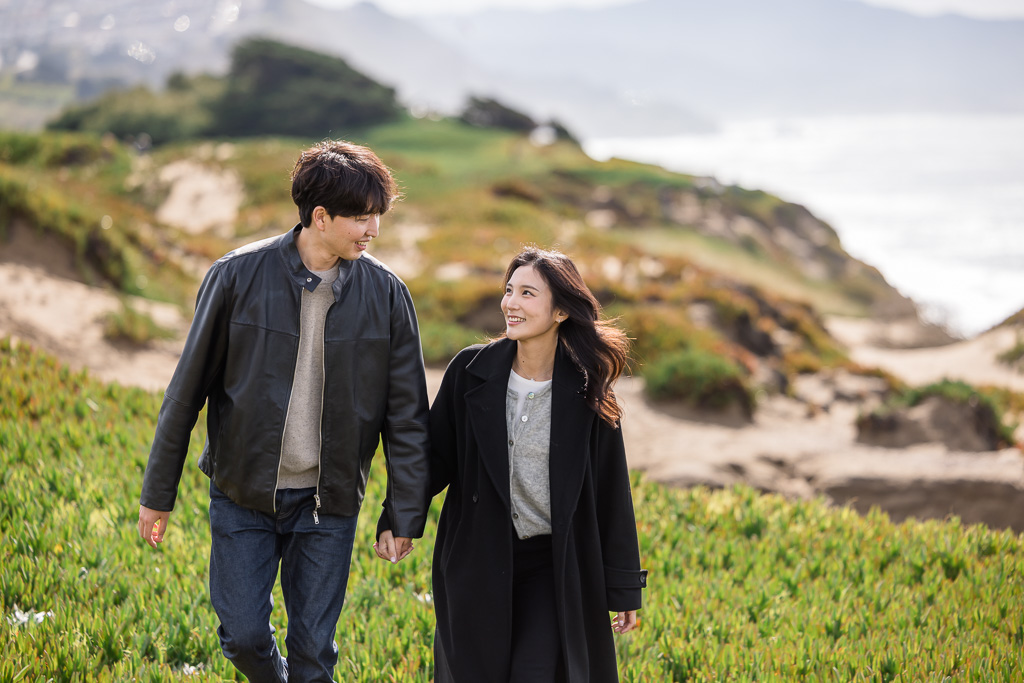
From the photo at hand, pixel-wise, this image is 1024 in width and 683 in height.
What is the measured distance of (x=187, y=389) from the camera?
2.80 metres

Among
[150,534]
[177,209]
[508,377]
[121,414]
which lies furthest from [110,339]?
[177,209]

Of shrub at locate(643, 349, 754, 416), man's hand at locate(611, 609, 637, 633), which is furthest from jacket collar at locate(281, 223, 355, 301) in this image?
shrub at locate(643, 349, 754, 416)

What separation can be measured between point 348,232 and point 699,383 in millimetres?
8850

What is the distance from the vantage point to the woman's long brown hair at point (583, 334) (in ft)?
9.39

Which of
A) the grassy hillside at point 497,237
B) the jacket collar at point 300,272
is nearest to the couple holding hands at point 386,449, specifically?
the jacket collar at point 300,272

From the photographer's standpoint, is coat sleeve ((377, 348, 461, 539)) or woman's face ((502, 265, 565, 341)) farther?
coat sleeve ((377, 348, 461, 539))

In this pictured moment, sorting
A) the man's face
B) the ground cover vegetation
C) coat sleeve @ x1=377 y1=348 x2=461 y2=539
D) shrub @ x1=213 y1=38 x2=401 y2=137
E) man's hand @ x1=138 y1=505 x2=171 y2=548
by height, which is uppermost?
shrub @ x1=213 y1=38 x2=401 y2=137

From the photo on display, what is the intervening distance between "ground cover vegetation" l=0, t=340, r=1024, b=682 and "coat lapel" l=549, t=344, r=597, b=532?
4.42ft

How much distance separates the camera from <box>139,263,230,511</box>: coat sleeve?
279cm

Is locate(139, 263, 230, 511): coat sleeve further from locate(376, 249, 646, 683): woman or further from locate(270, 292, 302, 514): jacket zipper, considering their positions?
locate(376, 249, 646, 683): woman

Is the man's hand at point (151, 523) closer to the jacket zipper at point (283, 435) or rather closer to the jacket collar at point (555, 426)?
the jacket zipper at point (283, 435)

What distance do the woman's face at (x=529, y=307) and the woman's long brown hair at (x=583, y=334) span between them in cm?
3

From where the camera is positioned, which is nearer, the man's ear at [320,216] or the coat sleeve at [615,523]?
the man's ear at [320,216]

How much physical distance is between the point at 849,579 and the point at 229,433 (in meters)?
4.09
